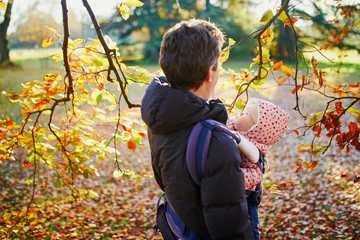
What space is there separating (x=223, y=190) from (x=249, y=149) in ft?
0.81

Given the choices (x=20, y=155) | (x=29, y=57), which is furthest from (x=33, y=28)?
(x=20, y=155)

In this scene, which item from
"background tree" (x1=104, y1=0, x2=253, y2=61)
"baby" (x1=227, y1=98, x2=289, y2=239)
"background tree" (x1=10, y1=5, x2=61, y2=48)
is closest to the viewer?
"baby" (x1=227, y1=98, x2=289, y2=239)

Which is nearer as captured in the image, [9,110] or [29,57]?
[9,110]

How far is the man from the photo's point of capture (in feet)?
3.73

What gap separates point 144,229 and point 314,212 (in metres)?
2.49

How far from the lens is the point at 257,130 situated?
1.42m

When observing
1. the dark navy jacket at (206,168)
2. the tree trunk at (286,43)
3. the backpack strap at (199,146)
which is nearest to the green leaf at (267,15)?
the dark navy jacket at (206,168)

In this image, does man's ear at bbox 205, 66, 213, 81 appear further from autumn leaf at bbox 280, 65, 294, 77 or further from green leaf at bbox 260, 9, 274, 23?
autumn leaf at bbox 280, 65, 294, 77

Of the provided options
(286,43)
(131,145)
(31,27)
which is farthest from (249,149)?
(31,27)

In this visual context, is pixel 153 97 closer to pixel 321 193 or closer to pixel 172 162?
pixel 172 162

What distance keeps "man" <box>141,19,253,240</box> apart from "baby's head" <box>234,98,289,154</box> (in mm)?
214

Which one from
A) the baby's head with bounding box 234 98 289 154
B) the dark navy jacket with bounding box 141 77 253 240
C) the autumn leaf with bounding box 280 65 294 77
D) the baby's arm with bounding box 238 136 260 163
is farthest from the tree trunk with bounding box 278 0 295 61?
the dark navy jacket with bounding box 141 77 253 240

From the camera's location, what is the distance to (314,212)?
4.32 m

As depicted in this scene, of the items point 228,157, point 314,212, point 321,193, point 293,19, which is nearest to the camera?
point 228,157
